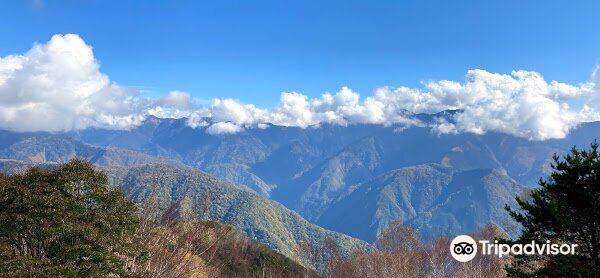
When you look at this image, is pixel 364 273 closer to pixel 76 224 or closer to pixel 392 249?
pixel 392 249

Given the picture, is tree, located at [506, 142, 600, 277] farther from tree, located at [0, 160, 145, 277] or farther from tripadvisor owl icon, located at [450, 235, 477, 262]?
tree, located at [0, 160, 145, 277]

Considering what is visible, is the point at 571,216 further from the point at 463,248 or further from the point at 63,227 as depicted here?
the point at 463,248

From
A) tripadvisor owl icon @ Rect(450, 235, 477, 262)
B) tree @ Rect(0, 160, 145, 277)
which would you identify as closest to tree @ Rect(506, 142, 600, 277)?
tripadvisor owl icon @ Rect(450, 235, 477, 262)

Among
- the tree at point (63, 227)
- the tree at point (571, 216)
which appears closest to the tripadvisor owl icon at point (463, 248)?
the tree at point (571, 216)

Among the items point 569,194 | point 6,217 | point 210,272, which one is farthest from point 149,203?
point 569,194

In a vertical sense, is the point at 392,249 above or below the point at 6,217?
above

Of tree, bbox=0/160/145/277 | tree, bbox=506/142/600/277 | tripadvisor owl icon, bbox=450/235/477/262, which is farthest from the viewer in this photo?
tripadvisor owl icon, bbox=450/235/477/262
